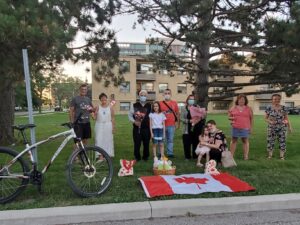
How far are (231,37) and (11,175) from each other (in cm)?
785

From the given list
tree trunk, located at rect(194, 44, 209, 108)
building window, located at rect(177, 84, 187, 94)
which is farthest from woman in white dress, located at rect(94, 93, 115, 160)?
building window, located at rect(177, 84, 187, 94)

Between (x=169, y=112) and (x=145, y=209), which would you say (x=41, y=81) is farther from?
(x=145, y=209)

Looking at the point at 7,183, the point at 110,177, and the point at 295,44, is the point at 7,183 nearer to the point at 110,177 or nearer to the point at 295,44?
the point at 110,177

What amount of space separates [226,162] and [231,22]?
5107mm

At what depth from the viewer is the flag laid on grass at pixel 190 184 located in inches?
219

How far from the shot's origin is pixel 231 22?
10859 mm

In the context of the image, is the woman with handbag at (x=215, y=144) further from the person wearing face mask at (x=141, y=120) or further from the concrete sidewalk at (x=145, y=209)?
the concrete sidewalk at (x=145, y=209)

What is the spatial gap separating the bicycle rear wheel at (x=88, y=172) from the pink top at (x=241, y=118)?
12.0 feet

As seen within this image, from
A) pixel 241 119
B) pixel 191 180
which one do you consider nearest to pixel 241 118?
pixel 241 119

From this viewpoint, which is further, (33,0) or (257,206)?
(33,0)

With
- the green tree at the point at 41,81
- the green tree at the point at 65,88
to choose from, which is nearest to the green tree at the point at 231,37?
the green tree at the point at 41,81

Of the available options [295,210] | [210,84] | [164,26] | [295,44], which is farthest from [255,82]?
[295,210]

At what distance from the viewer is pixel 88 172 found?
556 cm

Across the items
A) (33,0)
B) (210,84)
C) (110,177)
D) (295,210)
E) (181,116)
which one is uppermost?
(33,0)
